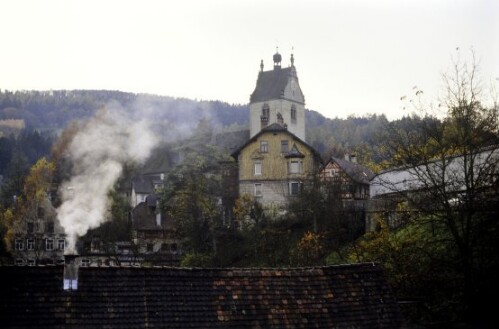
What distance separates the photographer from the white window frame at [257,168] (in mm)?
53719

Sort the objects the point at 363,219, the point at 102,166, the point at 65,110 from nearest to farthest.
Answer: the point at 363,219, the point at 102,166, the point at 65,110

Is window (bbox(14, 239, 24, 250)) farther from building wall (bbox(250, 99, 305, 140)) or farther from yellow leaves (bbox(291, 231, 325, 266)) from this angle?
yellow leaves (bbox(291, 231, 325, 266))

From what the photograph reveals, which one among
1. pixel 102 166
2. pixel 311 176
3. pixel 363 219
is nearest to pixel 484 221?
pixel 363 219

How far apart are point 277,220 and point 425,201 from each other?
88.5 ft

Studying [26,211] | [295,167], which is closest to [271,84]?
[295,167]

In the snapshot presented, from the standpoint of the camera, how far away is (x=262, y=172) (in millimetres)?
53625

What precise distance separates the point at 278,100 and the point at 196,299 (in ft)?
202

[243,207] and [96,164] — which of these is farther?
[96,164]

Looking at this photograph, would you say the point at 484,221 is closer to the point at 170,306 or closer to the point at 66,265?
the point at 170,306

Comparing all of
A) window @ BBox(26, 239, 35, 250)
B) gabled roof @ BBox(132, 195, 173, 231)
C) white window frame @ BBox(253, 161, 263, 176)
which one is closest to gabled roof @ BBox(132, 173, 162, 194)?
gabled roof @ BBox(132, 195, 173, 231)

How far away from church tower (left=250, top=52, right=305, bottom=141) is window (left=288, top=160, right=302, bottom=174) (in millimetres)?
22439

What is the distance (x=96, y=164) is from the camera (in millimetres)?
77750

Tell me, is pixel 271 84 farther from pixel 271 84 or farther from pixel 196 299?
pixel 196 299

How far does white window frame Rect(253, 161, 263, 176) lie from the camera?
53719 millimetres
